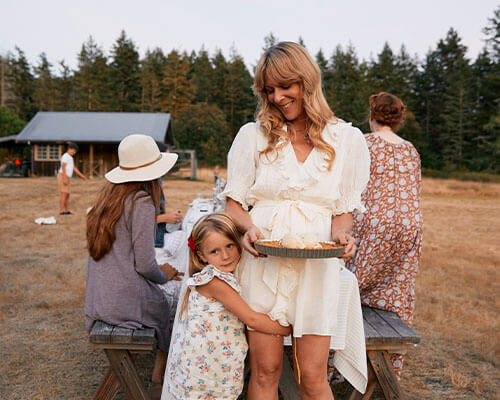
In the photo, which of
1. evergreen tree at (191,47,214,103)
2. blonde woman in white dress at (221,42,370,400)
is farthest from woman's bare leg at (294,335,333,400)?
evergreen tree at (191,47,214,103)

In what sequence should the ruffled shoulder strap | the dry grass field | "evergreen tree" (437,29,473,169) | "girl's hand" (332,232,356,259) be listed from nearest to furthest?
1. "girl's hand" (332,232,356,259)
2. the ruffled shoulder strap
3. the dry grass field
4. "evergreen tree" (437,29,473,169)

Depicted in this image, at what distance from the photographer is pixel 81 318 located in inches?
180

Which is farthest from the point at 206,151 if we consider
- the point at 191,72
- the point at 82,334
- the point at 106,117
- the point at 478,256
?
the point at 82,334

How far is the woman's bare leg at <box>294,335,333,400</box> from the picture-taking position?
5.63 feet

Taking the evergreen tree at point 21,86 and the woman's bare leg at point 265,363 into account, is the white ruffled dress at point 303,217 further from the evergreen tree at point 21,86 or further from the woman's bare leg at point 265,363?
the evergreen tree at point 21,86

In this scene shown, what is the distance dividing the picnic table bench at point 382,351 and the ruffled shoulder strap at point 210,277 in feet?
3.12

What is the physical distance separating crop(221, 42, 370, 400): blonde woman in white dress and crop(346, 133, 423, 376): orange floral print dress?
42.3 inches

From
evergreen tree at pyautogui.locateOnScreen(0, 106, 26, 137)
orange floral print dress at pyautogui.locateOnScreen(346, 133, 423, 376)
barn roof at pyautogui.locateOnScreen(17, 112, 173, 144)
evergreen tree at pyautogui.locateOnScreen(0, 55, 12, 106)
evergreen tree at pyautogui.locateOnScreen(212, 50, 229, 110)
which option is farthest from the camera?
evergreen tree at pyautogui.locateOnScreen(0, 55, 12, 106)

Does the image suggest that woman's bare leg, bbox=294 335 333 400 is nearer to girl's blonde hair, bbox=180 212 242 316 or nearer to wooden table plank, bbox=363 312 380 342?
girl's blonde hair, bbox=180 212 242 316

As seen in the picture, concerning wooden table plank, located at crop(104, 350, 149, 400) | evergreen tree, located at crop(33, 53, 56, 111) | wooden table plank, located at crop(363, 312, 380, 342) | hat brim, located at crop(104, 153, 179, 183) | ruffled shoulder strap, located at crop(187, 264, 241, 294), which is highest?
evergreen tree, located at crop(33, 53, 56, 111)

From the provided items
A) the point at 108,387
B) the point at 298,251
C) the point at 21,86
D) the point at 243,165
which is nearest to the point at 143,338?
the point at 108,387

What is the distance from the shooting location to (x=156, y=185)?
267 centimetres

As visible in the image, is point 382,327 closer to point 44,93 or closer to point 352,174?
point 352,174

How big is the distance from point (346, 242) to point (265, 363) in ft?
1.92
